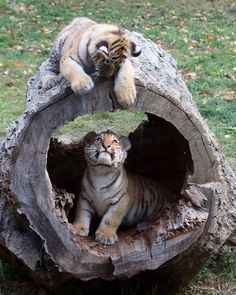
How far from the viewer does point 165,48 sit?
10.5 m

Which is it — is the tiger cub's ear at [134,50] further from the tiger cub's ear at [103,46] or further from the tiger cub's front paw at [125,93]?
the tiger cub's front paw at [125,93]

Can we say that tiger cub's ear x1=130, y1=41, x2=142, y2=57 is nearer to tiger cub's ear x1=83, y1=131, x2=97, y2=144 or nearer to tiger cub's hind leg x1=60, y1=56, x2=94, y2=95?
tiger cub's hind leg x1=60, y1=56, x2=94, y2=95

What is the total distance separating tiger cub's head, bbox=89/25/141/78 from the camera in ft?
12.5

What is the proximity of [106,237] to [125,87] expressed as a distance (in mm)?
979

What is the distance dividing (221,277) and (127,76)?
175cm

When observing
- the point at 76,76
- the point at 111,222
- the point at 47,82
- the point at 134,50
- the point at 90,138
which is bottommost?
the point at 111,222

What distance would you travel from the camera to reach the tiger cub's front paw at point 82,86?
3.69 m

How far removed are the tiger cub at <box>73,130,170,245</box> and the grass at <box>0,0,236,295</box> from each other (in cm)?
66

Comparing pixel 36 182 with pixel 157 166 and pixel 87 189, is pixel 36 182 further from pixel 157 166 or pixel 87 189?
pixel 157 166

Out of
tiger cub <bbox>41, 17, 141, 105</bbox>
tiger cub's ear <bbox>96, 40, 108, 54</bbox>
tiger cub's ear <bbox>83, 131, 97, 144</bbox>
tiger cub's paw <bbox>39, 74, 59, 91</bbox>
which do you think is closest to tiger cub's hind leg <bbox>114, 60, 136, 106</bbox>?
tiger cub <bbox>41, 17, 141, 105</bbox>

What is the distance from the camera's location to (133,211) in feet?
14.7

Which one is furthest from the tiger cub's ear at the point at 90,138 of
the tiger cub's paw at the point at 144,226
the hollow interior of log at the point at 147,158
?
the tiger cub's paw at the point at 144,226

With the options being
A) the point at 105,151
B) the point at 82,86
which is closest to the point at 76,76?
the point at 82,86

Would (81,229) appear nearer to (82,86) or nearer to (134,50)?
(82,86)
